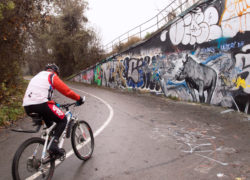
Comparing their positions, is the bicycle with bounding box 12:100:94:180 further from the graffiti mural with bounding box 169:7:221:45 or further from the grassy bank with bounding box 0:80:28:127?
the graffiti mural with bounding box 169:7:221:45

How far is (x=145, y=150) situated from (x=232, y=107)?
6338mm

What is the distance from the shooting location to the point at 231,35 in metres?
9.66

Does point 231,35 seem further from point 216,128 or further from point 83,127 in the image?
point 83,127

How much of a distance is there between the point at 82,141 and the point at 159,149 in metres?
1.75

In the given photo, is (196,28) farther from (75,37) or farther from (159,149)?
(75,37)

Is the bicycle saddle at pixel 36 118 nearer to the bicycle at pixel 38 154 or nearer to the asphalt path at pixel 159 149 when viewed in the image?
the bicycle at pixel 38 154

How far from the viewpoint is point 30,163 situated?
10.9ft

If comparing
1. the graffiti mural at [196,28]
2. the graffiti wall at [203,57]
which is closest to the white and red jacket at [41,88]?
the graffiti wall at [203,57]

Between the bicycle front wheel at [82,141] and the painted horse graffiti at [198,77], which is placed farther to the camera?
the painted horse graffiti at [198,77]

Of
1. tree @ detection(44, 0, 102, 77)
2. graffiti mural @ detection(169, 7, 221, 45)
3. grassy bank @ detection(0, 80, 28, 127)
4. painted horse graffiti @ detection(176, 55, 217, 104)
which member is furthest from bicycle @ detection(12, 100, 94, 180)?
tree @ detection(44, 0, 102, 77)

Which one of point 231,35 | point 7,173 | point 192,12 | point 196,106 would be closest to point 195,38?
point 192,12

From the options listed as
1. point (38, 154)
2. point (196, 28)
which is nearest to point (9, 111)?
point (38, 154)

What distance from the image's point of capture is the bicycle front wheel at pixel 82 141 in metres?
4.34

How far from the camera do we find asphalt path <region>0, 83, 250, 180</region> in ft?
12.7
